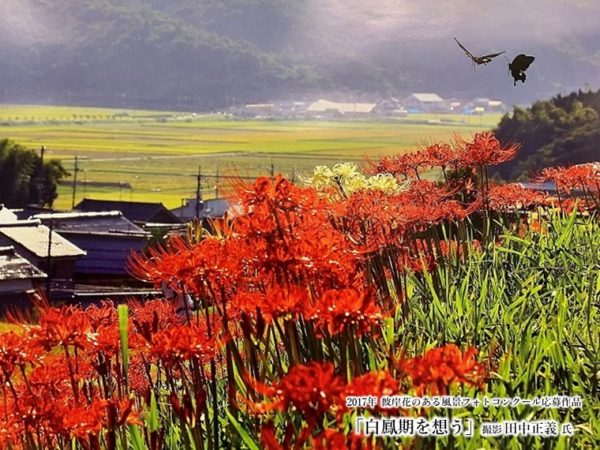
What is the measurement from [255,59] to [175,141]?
1697 inches

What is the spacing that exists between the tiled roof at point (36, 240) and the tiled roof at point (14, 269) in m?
3.33

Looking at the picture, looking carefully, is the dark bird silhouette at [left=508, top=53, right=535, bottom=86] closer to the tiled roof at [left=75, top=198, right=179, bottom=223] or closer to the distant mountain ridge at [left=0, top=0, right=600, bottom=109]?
the tiled roof at [left=75, top=198, right=179, bottom=223]

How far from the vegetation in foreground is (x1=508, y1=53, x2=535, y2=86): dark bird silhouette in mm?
429

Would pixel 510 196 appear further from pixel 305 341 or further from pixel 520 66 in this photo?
pixel 305 341

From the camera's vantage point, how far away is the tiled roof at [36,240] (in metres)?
31.0

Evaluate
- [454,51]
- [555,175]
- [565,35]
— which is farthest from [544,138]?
[565,35]

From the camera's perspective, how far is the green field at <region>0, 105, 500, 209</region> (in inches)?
3738

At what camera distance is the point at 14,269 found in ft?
87.8

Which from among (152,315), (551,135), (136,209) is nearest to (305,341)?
(152,315)

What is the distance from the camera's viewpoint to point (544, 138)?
1303 inches

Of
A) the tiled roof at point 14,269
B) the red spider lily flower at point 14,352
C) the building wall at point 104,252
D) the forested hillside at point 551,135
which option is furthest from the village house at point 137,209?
the red spider lily flower at point 14,352

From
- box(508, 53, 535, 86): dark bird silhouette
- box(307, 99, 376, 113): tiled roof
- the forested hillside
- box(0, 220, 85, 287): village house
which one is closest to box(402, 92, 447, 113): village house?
box(307, 99, 376, 113): tiled roof

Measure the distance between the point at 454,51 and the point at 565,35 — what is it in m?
30.9

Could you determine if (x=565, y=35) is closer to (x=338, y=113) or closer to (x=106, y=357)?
(x=338, y=113)
